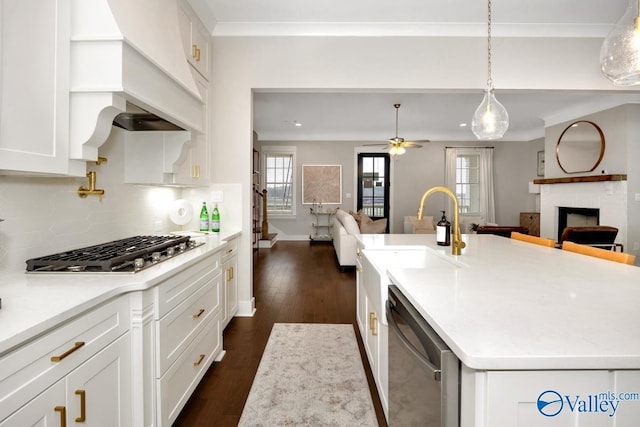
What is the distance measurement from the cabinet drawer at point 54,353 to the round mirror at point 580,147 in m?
6.94

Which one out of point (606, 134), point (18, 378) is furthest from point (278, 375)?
point (606, 134)

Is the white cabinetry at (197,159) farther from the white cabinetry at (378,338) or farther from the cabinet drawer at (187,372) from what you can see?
the white cabinetry at (378,338)

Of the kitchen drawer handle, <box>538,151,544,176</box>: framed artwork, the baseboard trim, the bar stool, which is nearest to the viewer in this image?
the kitchen drawer handle

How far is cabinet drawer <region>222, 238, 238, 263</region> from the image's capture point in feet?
9.25

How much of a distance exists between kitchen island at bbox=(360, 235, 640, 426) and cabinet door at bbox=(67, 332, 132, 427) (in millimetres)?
1083

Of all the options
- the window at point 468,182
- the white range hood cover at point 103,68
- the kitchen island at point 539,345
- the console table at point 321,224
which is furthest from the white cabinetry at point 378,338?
the window at point 468,182

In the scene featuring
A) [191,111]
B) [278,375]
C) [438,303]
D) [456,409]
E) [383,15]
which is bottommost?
[278,375]

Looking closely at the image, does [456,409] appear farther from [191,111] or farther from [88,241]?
[191,111]

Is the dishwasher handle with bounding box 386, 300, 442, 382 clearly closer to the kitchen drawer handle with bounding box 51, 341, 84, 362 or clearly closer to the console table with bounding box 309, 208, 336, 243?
the kitchen drawer handle with bounding box 51, 341, 84, 362

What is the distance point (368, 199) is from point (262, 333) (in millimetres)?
6230

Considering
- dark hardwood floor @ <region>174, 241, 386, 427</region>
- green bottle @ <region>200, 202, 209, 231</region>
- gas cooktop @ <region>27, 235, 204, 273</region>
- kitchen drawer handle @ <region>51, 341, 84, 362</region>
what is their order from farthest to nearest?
green bottle @ <region>200, 202, 209, 231</region>, dark hardwood floor @ <region>174, 241, 386, 427</region>, gas cooktop @ <region>27, 235, 204, 273</region>, kitchen drawer handle @ <region>51, 341, 84, 362</region>

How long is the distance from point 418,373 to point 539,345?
39cm

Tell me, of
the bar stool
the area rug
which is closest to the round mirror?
the bar stool

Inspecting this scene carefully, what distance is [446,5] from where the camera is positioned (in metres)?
2.91
